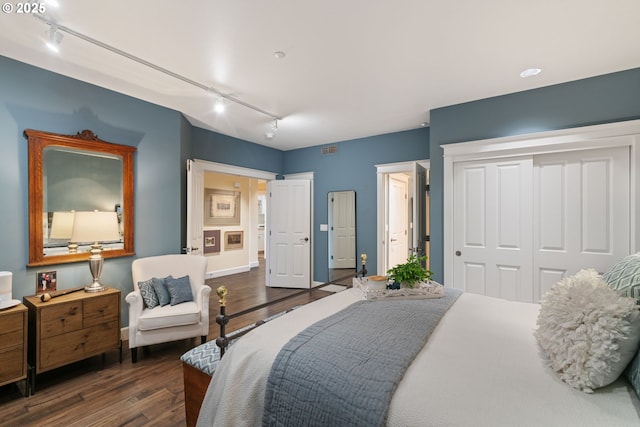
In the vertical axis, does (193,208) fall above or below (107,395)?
above

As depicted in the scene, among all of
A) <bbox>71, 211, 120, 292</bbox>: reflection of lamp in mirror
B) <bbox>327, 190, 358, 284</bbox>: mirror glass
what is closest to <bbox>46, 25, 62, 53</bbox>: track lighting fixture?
<bbox>71, 211, 120, 292</bbox>: reflection of lamp in mirror

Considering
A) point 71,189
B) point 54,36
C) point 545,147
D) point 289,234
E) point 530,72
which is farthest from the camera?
point 289,234

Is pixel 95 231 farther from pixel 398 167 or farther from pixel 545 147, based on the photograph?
pixel 545 147

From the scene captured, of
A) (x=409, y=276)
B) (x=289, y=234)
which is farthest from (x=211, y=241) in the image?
(x=409, y=276)

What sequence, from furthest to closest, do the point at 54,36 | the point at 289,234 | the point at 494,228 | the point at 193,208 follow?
1. the point at 289,234
2. the point at 193,208
3. the point at 494,228
4. the point at 54,36

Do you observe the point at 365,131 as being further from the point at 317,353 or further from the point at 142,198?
the point at 317,353

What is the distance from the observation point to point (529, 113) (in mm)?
3068

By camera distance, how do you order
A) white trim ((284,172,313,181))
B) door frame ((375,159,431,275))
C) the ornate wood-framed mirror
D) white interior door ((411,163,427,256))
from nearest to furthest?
the ornate wood-framed mirror
white interior door ((411,163,427,256))
door frame ((375,159,431,275))
white trim ((284,172,313,181))

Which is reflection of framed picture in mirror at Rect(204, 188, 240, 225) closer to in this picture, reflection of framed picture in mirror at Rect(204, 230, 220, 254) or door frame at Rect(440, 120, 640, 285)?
reflection of framed picture in mirror at Rect(204, 230, 220, 254)

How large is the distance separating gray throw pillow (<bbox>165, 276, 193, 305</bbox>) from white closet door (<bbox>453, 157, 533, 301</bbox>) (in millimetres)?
2941

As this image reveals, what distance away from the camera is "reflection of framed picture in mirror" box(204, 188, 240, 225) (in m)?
6.39

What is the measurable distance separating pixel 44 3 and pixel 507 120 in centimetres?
391

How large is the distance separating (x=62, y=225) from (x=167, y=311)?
1.22 m

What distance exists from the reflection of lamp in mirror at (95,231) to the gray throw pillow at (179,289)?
1.81ft
